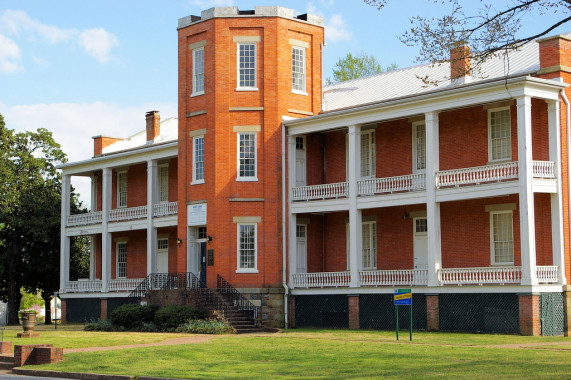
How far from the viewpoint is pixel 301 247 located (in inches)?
1481

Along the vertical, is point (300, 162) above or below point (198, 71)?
below

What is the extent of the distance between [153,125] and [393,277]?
20135 millimetres

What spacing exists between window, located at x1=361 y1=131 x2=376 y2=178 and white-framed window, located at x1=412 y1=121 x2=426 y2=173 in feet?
6.94

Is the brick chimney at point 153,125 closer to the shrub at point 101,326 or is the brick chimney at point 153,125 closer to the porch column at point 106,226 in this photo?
the porch column at point 106,226

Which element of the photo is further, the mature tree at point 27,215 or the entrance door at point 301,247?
the mature tree at point 27,215

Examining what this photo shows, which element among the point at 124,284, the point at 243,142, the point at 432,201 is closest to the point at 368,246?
the point at 432,201

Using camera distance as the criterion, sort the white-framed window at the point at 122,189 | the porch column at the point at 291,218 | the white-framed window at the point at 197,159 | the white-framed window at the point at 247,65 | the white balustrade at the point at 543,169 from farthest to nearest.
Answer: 1. the white-framed window at the point at 122,189
2. the white-framed window at the point at 197,159
3. the white-framed window at the point at 247,65
4. the porch column at the point at 291,218
5. the white balustrade at the point at 543,169

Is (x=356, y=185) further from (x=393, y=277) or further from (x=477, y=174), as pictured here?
(x=477, y=174)

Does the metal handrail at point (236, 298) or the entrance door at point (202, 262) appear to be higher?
the entrance door at point (202, 262)

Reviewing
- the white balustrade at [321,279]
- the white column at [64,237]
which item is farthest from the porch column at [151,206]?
the white balustrade at [321,279]

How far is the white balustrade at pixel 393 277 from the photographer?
31688mm

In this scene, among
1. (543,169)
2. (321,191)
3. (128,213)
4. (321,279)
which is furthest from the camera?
(128,213)

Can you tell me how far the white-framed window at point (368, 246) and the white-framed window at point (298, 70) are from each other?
21.6 ft

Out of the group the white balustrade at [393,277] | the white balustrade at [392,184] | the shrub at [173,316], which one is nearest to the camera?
the white balustrade at [393,277]
